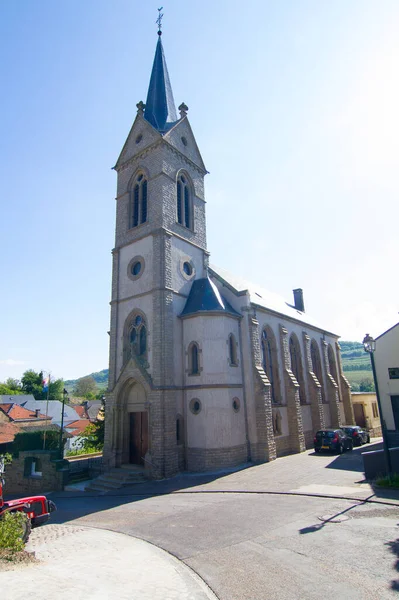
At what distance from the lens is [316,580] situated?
21.3 feet

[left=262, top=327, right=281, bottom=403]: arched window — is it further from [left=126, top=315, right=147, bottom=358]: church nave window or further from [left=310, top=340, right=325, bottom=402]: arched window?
[left=310, top=340, right=325, bottom=402]: arched window

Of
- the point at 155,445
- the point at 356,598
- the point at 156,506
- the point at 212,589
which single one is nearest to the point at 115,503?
the point at 156,506

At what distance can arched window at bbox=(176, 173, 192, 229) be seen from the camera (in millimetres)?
24734

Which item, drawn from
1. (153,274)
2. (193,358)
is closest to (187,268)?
(153,274)

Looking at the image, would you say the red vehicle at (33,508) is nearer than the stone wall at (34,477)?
Yes

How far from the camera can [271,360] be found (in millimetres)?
26344

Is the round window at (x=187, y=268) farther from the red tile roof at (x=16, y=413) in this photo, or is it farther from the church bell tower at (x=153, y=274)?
the red tile roof at (x=16, y=413)

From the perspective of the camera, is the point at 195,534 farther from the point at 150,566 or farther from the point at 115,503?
the point at 115,503

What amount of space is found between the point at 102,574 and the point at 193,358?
1458 cm

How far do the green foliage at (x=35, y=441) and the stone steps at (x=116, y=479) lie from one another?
20.8 ft

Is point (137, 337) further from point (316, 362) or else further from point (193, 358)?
point (316, 362)

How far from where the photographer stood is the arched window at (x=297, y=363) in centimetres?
2978

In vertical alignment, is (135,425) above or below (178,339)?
below

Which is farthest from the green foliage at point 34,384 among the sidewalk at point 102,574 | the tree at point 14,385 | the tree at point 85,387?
the sidewalk at point 102,574
